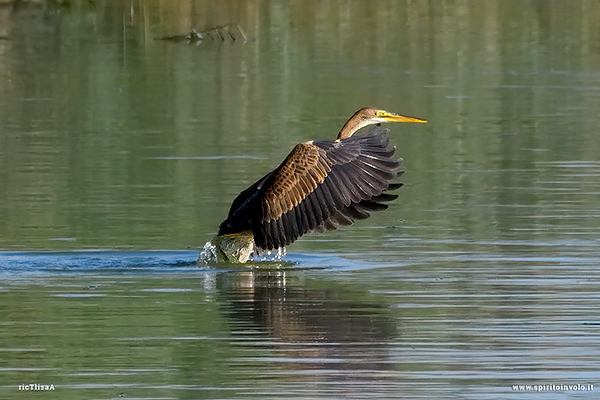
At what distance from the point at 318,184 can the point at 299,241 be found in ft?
6.67

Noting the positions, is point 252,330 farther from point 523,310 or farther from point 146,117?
point 146,117

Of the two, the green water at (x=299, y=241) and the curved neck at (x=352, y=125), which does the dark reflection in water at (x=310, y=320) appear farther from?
the curved neck at (x=352, y=125)

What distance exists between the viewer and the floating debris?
37625mm

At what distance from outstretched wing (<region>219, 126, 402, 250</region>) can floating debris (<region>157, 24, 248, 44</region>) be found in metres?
25.7

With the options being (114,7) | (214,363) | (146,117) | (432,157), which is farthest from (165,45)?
(214,363)

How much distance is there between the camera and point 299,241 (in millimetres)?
13820

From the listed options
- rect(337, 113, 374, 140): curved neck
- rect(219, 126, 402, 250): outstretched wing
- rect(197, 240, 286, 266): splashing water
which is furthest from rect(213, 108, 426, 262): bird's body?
rect(337, 113, 374, 140): curved neck

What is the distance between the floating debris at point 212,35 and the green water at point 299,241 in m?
2.39

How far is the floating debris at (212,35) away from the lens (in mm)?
37625

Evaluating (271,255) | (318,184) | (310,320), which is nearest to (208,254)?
(271,255)

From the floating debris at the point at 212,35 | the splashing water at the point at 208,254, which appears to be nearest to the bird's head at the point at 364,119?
the splashing water at the point at 208,254

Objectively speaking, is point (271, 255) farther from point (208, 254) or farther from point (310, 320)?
point (310, 320)

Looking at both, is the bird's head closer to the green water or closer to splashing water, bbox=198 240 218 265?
the green water

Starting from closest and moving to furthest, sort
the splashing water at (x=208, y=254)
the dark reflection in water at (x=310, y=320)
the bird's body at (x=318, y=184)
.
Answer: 1. the dark reflection in water at (x=310, y=320)
2. the bird's body at (x=318, y=184)
3. the splashing water at (x=208, y=254)
